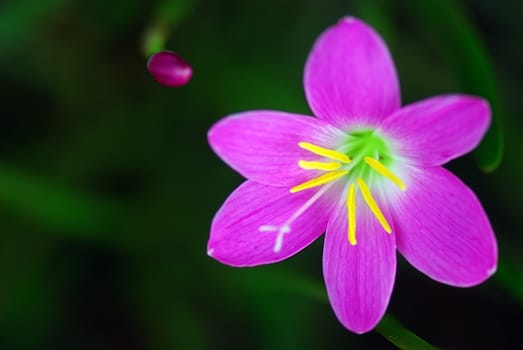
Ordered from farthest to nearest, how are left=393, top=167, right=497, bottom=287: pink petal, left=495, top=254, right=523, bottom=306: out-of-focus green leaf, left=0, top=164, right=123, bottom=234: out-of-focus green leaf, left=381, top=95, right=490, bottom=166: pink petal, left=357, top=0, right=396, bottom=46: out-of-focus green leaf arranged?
left=0, top=164, right=123, bottom=234: out-of-focus green leaf
left=357, top=0, right=396, bottom=46: out-of-focus green leaf
left=495, top=254, right=523, bottom=306: out-of-focus green leaf
left=393, top=167, right=497, bottom=287: pink petal
left=381, top=95, right=490, bottom=166: pink petal

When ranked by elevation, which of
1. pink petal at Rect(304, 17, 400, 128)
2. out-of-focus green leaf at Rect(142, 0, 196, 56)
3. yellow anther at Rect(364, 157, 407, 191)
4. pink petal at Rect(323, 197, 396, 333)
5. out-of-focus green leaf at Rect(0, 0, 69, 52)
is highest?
out-of-focus green leaf at Rect(0, 0, 69, 52)

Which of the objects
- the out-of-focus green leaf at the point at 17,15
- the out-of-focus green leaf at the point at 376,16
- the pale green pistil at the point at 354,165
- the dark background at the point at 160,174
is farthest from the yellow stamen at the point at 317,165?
the out-of-focus green leaf at the point at 17,15

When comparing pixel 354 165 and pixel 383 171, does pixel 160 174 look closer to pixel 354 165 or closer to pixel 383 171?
pixel 354 165

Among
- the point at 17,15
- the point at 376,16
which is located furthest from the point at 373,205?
the point at 17,15

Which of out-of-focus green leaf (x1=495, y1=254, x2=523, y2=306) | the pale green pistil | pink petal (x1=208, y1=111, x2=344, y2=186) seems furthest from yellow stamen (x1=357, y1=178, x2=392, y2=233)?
out-of-focus green leaf (x1=495, y1=254, x2=523, y2=306)

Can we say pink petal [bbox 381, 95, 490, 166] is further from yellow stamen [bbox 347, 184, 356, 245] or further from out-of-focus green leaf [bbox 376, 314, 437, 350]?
out-of-focus green leaf [bbox 376, 314, 437, 350]

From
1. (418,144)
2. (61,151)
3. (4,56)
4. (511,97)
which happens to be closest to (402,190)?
(418,144)
